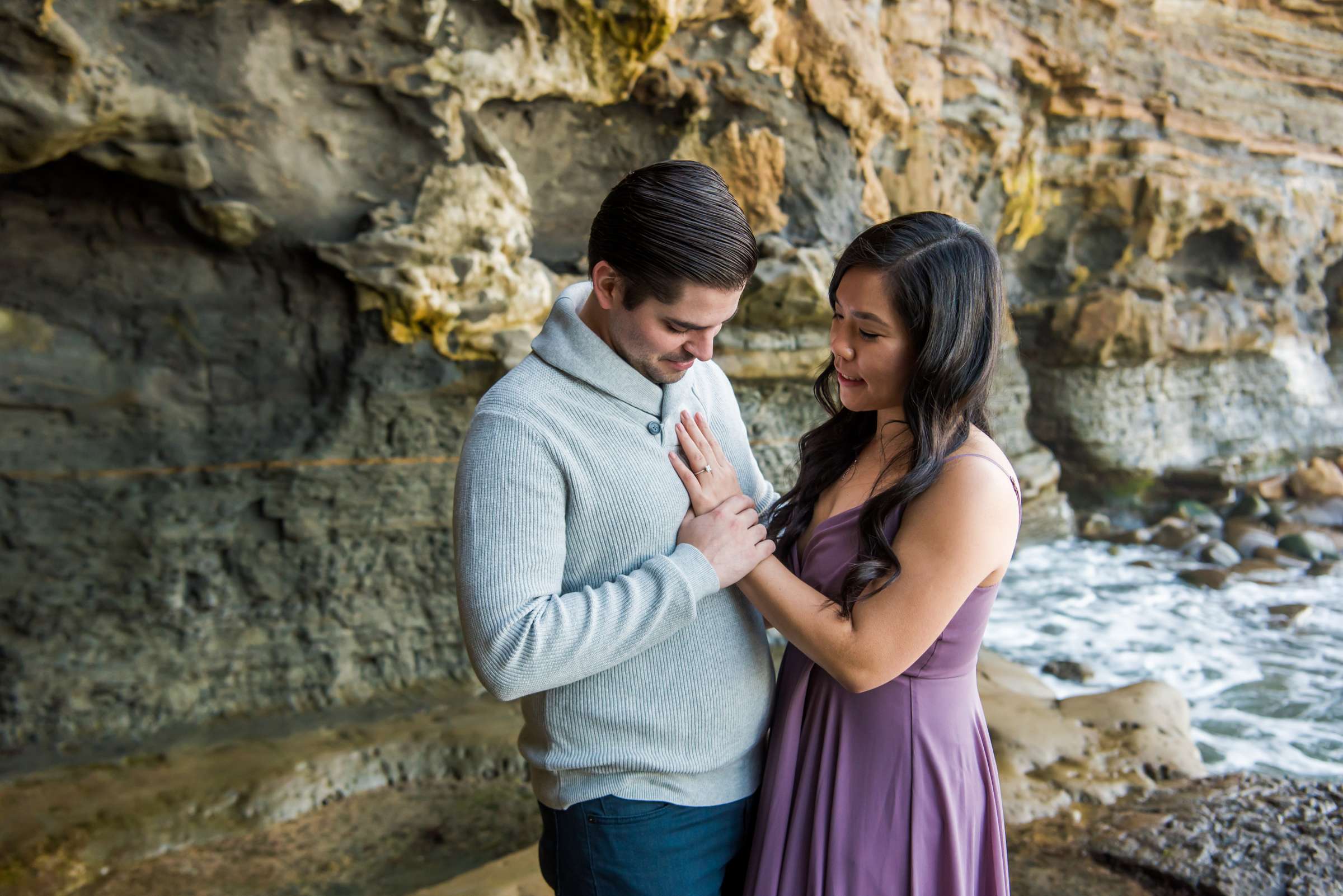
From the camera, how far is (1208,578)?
7629 mm

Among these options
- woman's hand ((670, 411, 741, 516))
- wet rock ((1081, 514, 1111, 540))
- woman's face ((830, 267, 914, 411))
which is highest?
woman's face ((830, 267, 914, 411))

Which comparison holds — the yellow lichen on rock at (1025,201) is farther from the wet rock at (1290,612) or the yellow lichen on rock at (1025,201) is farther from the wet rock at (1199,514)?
the wet rock at (1290,612)

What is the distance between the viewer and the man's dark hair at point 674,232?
136 cm

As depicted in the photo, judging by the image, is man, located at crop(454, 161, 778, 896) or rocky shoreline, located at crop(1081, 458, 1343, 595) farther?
rocky shoreline, located at crop(1081, 458, 1343, 595)

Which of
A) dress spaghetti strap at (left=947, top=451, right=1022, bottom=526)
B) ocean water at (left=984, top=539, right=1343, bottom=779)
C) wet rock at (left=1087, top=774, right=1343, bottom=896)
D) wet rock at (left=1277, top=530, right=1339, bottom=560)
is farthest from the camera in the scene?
wet rock at (left=1277, top=530, right=1339, bottom=560)

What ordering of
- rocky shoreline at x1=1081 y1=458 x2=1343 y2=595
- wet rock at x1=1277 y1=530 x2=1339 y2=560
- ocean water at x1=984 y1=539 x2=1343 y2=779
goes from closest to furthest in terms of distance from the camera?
ocean water at x1=984 y1=539 x2=1343 y2=779
rocky shoreline at x1=1081 y1=458 x2=1343 y2=595
wet rock at x1=1277 y1=530 x2=1339 y2=560

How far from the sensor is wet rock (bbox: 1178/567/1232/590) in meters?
7.59

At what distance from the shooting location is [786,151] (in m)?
5.64

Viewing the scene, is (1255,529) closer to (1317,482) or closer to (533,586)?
(1317,482)

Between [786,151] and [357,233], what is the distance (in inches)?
111

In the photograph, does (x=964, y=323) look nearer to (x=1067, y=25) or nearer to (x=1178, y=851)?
(x=1178, y=851)

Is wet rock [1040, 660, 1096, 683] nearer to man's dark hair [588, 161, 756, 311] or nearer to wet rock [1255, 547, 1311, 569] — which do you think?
wet rock [1255, 547, 1311, 569]

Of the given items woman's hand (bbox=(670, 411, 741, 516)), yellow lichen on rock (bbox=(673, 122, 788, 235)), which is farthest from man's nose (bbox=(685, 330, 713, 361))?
yellow lichen on rock (bbox=(673, 122, 788, 235))

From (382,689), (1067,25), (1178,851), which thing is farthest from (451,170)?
(1067,25)
